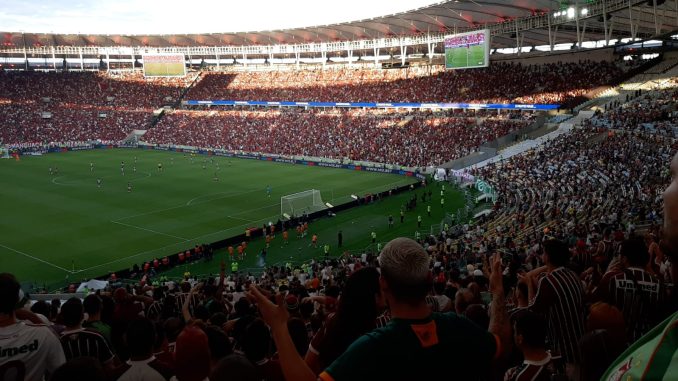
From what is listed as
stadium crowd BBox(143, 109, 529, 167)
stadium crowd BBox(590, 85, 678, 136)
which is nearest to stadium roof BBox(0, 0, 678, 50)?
stadium crowd BBox(590, 85, 678, 136)

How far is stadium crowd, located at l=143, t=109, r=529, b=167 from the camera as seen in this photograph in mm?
53000

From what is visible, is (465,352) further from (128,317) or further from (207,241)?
(207,241)

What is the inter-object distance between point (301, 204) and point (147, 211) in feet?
35.1

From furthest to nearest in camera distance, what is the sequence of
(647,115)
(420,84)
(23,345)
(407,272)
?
(420,84) → (647,115) → (23,345) → (407,272)

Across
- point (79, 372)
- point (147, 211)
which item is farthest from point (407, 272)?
point (147, 211)

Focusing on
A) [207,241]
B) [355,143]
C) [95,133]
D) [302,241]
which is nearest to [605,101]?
[355,143]

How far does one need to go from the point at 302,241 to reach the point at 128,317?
2261 centimetres

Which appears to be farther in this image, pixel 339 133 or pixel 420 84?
pixel 420 84

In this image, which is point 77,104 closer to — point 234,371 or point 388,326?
point 234,371

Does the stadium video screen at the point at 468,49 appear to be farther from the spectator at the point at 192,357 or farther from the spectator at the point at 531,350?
the spectator at the point at 192,357

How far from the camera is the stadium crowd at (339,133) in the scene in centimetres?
5300

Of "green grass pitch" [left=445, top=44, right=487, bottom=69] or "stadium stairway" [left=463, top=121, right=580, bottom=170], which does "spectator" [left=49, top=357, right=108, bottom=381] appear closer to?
"stadium stairway" [left=463, top=121, right=580, bottom=170]

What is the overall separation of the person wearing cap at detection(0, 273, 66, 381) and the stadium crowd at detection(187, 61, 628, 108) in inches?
2064

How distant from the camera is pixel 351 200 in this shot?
125ft
